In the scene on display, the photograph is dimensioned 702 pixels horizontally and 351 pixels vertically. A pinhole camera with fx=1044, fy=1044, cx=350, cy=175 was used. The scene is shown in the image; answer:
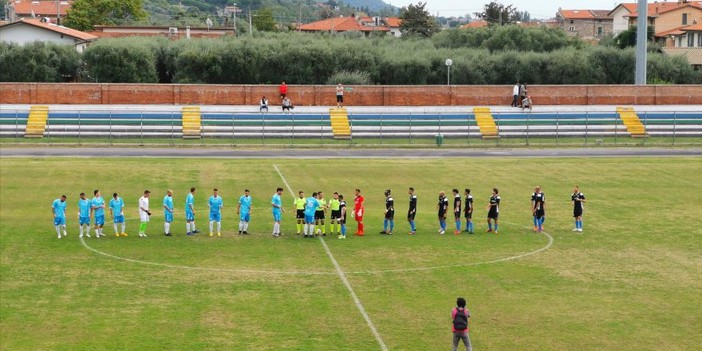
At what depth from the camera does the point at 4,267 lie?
101 ft

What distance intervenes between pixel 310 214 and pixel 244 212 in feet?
7.73

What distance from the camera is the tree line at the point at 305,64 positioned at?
83.4 meters

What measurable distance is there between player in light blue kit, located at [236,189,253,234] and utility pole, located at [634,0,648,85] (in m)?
50.4

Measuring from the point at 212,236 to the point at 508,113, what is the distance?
129ft

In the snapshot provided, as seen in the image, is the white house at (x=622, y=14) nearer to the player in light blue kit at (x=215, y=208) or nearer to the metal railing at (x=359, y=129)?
the metal railing at (x=359, y=129)

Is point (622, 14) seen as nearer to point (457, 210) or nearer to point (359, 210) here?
point (457, 210)

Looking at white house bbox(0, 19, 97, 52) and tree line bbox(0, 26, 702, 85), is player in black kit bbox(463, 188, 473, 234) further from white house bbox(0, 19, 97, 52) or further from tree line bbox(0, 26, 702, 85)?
white house bbox(0, 19, 97, 52)

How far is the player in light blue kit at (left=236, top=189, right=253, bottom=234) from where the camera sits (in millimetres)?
35844

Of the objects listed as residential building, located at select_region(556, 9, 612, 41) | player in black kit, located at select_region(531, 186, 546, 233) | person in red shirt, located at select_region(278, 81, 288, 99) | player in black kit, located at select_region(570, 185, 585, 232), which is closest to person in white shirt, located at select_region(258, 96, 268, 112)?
person in red shirt, located at select_region(278, 81, 288, 99)

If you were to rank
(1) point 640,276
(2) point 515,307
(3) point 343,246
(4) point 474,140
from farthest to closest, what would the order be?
(4) point 474,140
(3) point 343,246
(1) point 640,276
(2) point 515,307

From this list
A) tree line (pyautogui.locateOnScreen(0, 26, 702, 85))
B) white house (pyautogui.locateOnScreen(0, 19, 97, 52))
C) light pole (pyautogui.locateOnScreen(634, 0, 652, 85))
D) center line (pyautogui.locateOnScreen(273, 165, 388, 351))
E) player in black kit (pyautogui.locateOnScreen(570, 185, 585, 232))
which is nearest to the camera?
center line (pyautogui.locateOnScreen(273, 165, 388, 351))

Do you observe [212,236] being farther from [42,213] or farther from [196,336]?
[196,336]

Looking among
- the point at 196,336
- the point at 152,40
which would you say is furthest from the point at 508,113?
the point at 196,336

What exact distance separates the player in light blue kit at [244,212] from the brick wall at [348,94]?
40779 mm
